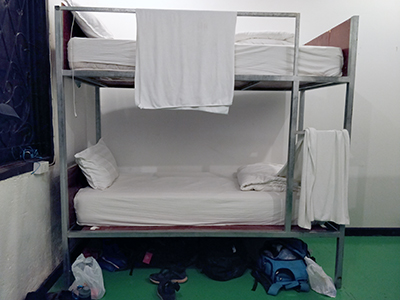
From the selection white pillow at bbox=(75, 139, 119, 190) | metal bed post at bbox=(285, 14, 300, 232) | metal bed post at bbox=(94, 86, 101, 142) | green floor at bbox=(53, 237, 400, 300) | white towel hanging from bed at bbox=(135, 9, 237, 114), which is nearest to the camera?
white towel hanging from bed at bbox=(135, 9, 237, 114)

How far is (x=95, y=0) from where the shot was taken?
286cm

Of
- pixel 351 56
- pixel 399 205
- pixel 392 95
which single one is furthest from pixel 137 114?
pixel 399 205

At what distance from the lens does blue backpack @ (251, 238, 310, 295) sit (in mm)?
2168

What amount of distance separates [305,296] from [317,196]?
0.74m

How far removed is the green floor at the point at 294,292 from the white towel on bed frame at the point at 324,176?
0.59m

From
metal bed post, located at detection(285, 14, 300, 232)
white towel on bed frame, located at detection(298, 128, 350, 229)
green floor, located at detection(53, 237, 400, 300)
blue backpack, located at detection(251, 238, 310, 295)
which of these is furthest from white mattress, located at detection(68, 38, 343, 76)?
green floor, located at detection(53, 237, 400, 300)

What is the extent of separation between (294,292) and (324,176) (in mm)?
895

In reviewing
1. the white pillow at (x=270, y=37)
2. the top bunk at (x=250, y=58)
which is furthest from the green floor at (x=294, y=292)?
the white pillow at (x=270, y=37)

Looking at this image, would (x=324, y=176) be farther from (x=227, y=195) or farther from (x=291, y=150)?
(x=227, y=195)

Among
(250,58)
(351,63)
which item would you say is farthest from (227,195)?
(351,63)

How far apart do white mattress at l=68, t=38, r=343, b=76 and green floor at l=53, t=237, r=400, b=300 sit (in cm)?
157

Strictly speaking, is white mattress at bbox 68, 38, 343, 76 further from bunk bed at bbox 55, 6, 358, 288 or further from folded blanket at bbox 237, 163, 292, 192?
folded blanket at bbox 237, 163, 292, 192

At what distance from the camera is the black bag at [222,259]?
230 centimetres

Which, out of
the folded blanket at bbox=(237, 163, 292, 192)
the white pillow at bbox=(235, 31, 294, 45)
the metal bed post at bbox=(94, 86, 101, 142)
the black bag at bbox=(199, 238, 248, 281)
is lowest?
the black bag at bbox=(199, 238, 248, 281)
